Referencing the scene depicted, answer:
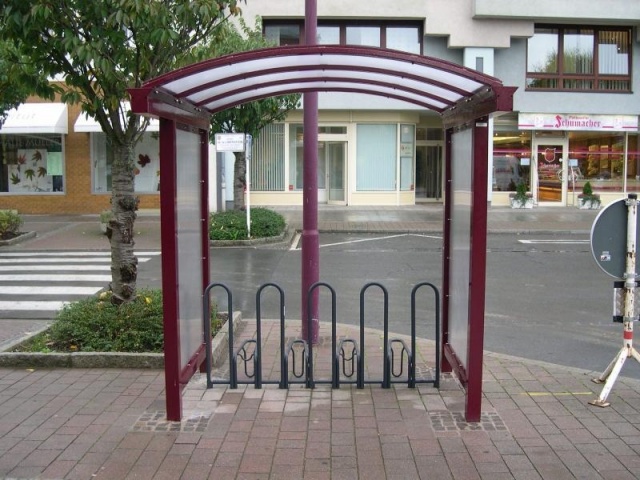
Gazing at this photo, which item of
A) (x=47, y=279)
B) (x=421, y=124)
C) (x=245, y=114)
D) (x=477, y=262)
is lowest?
(x=47, y=279)

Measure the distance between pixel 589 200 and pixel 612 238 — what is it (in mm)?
21388

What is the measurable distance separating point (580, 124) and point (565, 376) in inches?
833

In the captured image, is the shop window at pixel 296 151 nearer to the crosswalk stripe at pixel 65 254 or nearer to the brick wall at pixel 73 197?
the brick wall at pixel 73 197

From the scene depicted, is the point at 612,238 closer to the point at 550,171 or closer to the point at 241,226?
the point at 241,226

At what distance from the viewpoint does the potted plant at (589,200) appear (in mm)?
25422

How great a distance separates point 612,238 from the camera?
559cm

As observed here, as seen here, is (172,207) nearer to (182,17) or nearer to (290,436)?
(290,436)

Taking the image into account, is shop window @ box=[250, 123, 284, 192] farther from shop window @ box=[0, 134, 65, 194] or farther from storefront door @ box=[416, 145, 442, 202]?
shop window @ box=[0, 134, 65, 194]

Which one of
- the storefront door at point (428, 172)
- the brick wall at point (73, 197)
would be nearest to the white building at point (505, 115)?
the storefront door at point (428, 172)

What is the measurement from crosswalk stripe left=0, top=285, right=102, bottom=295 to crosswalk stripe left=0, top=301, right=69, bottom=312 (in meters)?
0.71

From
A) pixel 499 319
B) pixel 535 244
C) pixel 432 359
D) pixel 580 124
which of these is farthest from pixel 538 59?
pixel 432 359

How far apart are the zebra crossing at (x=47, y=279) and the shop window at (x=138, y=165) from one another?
907cm

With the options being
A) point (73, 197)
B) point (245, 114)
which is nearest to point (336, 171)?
point (73, 197)

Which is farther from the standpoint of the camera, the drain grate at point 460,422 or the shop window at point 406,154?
the shop window at point 406,154
